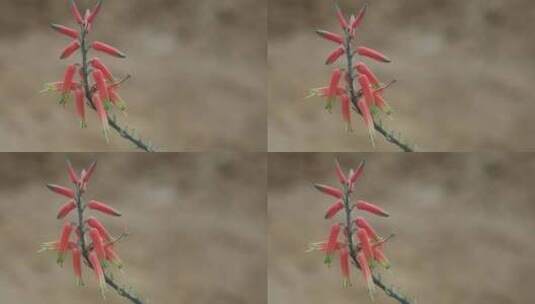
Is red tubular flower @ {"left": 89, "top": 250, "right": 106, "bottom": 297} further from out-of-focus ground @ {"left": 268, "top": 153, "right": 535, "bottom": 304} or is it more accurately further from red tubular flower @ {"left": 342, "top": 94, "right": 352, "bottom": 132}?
red tubular flower @ {"left": 342, "top": 94, "right": 352, "bottom": 132}

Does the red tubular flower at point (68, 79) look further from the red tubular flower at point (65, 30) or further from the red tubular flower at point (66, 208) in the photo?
the red tubular flower at point (66, 208)

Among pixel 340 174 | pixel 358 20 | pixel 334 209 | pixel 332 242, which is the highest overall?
pixel 358 20

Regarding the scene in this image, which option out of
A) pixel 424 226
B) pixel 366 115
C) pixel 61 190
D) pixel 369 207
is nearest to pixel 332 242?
pixel 369 207

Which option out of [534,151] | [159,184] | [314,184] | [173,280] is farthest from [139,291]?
[534,151]

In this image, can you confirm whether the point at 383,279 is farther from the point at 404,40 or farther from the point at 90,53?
the point at 90,53

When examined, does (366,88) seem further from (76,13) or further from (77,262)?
(77,262)
